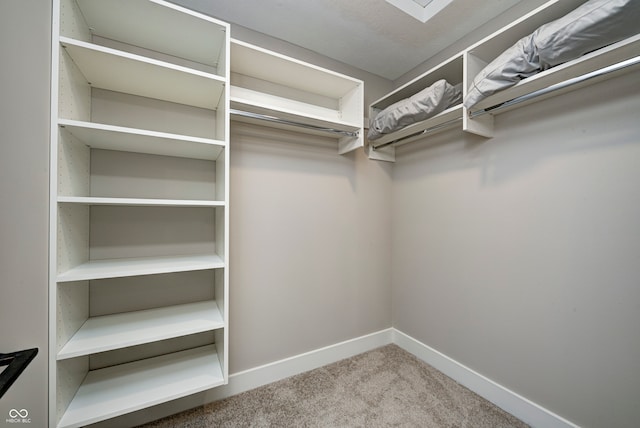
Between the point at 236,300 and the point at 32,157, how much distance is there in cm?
125

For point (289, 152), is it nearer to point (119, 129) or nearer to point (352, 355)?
point (119, 129)

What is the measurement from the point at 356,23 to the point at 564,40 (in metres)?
1.16

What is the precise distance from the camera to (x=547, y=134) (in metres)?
1.41

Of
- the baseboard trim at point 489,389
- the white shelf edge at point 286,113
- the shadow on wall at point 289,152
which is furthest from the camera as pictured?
the shadow on wall at point 289,152

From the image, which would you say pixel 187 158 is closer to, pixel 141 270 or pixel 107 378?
pixel 141 270

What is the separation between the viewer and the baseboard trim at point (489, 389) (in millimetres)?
1391

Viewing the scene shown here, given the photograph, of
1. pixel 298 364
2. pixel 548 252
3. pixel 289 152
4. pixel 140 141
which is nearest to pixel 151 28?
pixel 140 141

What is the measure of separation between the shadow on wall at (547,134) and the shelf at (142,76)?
1676mm

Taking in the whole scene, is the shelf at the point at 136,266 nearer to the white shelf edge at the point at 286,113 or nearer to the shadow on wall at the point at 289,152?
the shadow on wall at the point at 289,152

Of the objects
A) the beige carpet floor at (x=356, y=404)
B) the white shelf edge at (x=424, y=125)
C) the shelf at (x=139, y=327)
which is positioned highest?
the white shelf edge at (x=424, y=125)

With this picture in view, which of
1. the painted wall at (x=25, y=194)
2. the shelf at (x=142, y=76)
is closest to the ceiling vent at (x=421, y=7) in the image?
the shelf at (x=142, y=76)

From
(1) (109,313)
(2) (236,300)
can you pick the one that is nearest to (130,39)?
(1) (109,313)

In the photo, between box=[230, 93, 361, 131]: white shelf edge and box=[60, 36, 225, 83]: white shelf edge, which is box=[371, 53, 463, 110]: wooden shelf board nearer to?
box=[230, 93, 361, 131]: white shelf edge

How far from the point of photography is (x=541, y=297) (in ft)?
4.68
